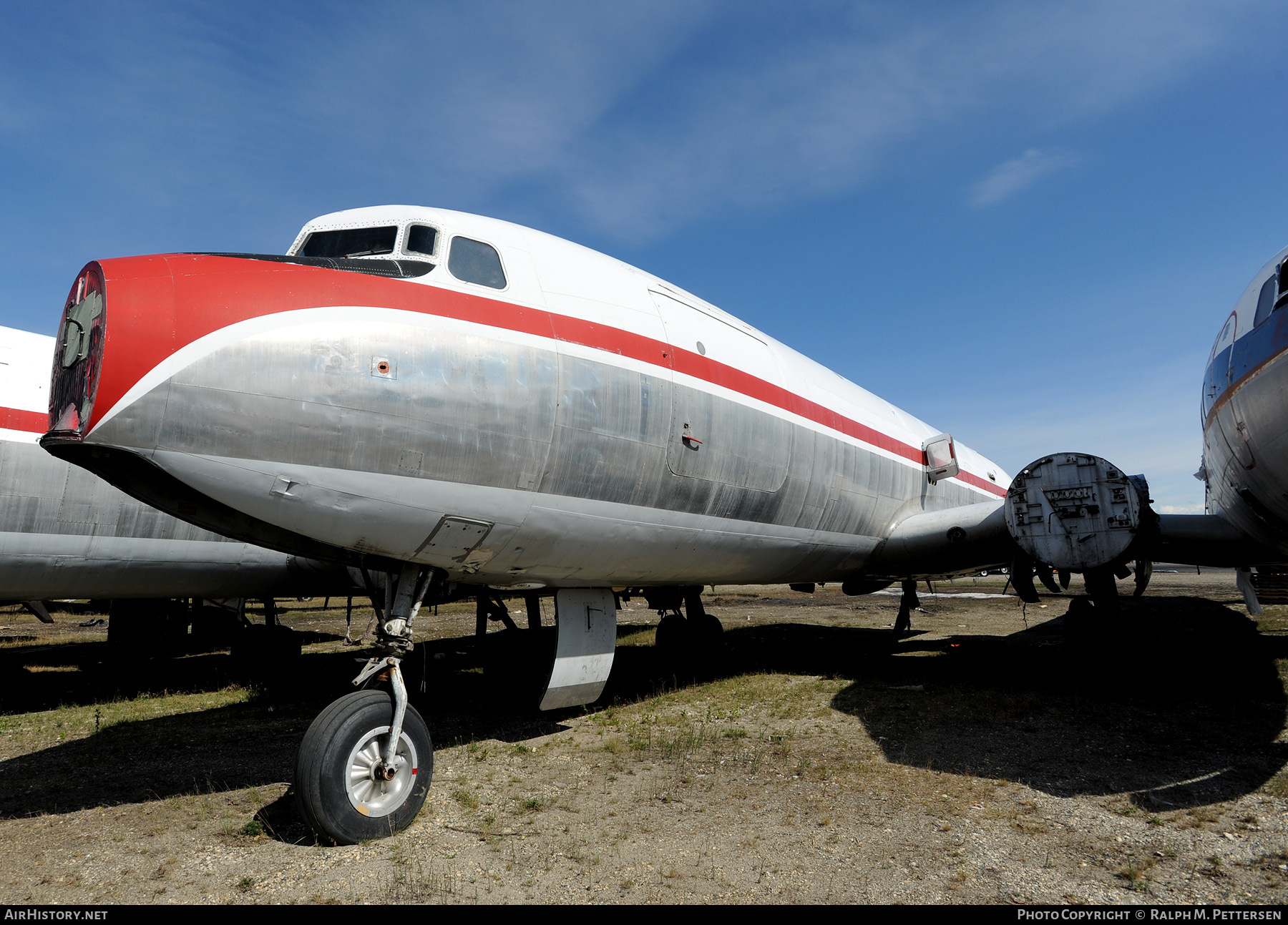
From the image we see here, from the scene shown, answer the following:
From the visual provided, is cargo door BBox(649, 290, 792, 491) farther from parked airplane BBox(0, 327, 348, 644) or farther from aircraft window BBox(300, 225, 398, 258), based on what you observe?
parked airplane BBox(0, 327, 348, 644)

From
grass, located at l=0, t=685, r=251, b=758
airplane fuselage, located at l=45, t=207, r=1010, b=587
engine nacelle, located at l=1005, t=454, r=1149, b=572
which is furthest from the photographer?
engine nacelle, located at l=1005, t=454, r=1149, b=572

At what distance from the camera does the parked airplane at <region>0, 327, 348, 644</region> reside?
9.27 meters

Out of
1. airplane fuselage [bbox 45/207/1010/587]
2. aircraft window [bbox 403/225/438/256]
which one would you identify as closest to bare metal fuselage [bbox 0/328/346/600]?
airplane fuselage [bbox 45/207/1010/587]

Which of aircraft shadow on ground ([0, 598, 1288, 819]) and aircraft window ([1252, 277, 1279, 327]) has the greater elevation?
aircraft window ([1252, 277, 1279, 327])

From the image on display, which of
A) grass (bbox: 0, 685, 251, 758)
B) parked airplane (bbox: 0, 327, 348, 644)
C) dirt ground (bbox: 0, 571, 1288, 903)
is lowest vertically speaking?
grass (bbox: 0, 685, 251, 758)

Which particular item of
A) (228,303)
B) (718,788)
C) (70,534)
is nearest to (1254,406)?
(718,788)

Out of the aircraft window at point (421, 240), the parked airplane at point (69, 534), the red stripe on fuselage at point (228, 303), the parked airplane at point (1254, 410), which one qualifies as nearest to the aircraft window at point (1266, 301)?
the parked airplane at point (1254, 410)

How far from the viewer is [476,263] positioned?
625cm

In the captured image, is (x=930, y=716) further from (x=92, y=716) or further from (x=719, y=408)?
(x=92, y=716)

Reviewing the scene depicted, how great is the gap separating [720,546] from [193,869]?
5.38 metres

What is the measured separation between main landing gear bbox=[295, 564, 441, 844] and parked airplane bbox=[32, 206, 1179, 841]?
0.02 metres

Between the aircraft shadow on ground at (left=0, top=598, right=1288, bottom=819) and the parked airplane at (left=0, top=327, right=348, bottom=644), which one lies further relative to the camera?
the parked airplane at (left=0, top=327, right=348, bottom=644)

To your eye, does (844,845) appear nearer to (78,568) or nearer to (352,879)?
(352,879)

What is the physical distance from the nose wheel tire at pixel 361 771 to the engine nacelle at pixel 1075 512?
747cm
